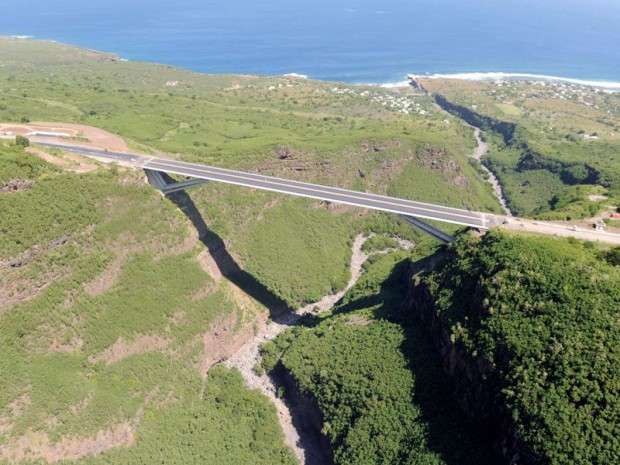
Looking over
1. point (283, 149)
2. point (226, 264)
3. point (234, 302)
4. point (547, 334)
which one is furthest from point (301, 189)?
point (547, 334)

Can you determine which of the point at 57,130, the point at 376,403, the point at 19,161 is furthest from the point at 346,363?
the point at 57,130

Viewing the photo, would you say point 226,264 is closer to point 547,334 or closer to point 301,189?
point 301,189

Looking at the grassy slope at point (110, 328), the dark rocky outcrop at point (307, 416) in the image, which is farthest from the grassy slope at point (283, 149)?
the dark rocky outcrop at point (307, 416)

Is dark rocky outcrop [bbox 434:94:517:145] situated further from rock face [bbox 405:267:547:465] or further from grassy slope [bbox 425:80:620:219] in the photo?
rock face [bbox 405:267:547:465]

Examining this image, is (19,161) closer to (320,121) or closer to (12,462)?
(12,462)

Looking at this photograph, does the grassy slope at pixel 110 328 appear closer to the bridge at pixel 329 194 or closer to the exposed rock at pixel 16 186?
the exposed rock at pixel 16 186

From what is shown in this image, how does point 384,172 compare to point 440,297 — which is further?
point 384,172
